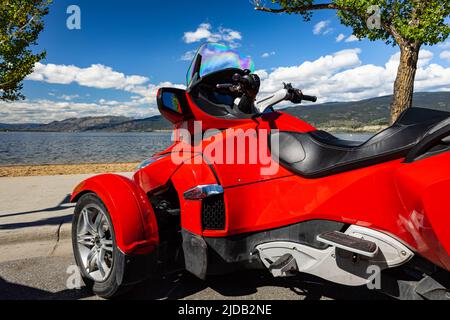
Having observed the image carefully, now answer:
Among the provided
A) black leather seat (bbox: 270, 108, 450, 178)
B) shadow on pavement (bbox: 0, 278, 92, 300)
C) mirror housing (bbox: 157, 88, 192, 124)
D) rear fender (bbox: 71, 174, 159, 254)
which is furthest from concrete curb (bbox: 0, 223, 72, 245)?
black leather seat (bbox: 270, 108, 450, 178)

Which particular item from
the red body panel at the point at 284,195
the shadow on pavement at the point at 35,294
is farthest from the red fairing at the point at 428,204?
the shadow on pavement at the point at 35,294

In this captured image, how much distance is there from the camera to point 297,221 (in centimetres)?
205

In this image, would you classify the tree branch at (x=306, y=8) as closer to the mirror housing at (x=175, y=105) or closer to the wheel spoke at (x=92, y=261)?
the mirror housing at (x=175, y=105)

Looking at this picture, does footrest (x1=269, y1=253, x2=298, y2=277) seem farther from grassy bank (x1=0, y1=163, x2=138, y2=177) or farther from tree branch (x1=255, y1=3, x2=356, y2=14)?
grassy bank (x1=0, y1=163, x2=138, y2=177)

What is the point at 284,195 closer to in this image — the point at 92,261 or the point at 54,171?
the point at 92,261

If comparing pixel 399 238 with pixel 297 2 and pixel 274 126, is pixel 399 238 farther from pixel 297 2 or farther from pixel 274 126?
pixel 297 2

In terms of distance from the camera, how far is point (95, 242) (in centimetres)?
270

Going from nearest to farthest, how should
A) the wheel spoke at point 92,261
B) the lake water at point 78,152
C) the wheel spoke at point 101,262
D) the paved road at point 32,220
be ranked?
the wheel spoke at point 101,262 < the wheel spoke at point 92,261 < the paved road at point 32,220 < the lake water at point 78,152

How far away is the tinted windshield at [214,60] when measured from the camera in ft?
8.96

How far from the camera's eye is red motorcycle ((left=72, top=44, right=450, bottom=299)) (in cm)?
166

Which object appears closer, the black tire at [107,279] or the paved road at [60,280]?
the black tire at [107,279]

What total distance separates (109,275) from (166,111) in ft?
4.48

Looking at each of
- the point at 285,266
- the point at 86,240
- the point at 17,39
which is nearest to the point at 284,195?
the point at 285,266

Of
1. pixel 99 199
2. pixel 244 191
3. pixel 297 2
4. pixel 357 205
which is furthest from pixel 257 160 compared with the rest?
pixel 297 2
